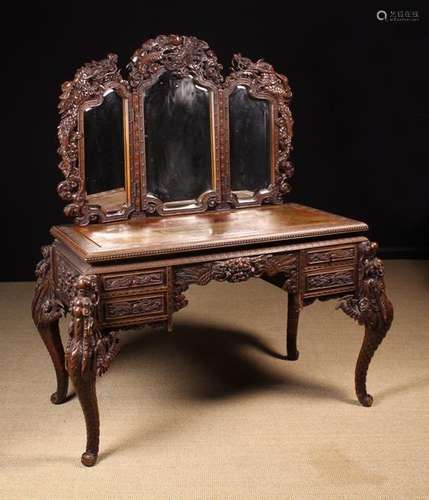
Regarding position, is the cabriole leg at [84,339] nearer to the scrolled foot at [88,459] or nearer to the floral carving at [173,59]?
the scrolled foot at [88,459]

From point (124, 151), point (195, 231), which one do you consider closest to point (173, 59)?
point (124, 151)

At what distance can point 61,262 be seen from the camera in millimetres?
3289

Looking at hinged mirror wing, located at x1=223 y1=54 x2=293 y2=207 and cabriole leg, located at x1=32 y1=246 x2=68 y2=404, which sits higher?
hinged mirror wing, located at x1=223 y1=54 x2=293 y2=207

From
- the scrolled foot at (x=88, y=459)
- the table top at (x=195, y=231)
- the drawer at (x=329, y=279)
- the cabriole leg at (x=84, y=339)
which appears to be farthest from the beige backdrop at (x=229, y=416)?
the table top at (x=195, y=231)

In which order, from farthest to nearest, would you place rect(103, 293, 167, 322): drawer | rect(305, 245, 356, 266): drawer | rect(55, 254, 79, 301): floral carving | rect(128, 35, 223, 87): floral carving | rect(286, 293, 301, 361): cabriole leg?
rect(286, 293, 301, 361): cabriole leg < rect(128, 35, 223, 87): floral carving < rect(305, 245, 356, 266): drawer < rect(55, 254, 79, 301): floral carving < rect(103, 293, 167, 322): drawer

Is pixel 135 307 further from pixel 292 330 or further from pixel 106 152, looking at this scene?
pixel 292 330

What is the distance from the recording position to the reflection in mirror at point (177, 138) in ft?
11.8

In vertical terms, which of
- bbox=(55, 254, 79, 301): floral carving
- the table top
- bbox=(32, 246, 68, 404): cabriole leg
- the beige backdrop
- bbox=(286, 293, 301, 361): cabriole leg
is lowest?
the beige backdrop

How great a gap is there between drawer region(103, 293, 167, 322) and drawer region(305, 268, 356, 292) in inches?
26.1

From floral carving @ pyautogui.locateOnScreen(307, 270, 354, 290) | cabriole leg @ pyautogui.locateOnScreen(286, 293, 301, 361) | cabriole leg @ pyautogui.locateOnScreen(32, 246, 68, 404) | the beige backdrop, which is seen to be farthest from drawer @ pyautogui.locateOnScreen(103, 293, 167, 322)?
cabriole leg @ pyautogui.locateOnScreen(286, 293, 301, 361)

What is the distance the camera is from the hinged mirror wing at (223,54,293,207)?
375 centimetres

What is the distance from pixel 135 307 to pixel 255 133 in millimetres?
1201

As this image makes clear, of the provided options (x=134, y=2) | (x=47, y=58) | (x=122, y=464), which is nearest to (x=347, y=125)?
(x=134, y=2)

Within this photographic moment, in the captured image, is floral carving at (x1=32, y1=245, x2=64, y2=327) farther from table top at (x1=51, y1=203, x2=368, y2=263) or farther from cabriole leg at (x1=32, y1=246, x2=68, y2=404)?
table top at (x1=51, y1=203, x2=368, y2=263)
